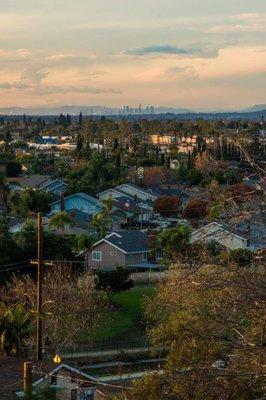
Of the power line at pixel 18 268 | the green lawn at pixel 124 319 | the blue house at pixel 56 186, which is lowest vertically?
the green lawn at pixel 124 319

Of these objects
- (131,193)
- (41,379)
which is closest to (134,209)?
(131,193)

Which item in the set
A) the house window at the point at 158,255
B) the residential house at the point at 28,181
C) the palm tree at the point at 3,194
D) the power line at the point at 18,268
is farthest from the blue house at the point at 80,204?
the power line at the point at 18,268

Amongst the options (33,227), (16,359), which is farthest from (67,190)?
(16,359)

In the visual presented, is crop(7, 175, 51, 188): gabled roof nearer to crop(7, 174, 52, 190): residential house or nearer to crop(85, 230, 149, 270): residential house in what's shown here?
crop(7, 174, 52, 190): residential house

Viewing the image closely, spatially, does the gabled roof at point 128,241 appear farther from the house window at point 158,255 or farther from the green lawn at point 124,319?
the green lawn at point 124,319

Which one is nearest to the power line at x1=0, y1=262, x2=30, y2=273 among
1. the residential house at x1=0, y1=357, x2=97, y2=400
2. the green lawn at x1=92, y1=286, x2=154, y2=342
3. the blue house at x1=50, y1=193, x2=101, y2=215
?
the green lawn at x1=92, y1=286, x2=154, y2=342

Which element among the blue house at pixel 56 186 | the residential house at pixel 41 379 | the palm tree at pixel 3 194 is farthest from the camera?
the blue house at pixel 56 186
